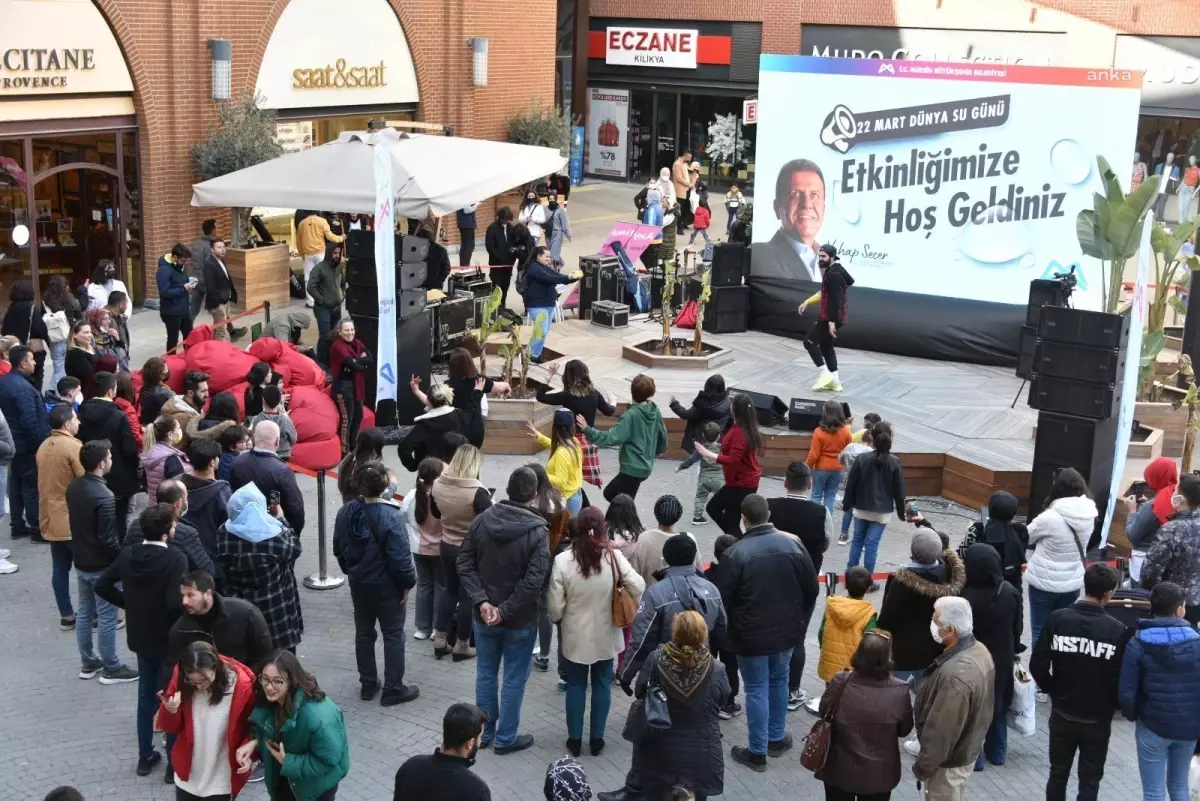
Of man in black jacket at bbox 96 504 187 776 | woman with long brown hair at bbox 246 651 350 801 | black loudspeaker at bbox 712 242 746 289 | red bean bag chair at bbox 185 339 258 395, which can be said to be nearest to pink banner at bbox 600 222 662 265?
black loudspeaker at bbox 712 242 746 289

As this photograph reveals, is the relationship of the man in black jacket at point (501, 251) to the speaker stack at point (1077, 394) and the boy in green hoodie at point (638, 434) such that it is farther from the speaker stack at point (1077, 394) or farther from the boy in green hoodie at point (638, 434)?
the speaker stack at point (1077, 394)

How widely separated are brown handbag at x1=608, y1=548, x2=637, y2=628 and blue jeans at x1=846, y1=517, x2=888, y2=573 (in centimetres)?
323

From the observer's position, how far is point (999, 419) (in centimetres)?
1434

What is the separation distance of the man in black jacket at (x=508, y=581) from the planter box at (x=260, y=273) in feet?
40.6

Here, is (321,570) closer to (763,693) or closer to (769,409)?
(763,693)

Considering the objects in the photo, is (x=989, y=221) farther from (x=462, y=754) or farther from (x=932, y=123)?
(x=462, y=754)

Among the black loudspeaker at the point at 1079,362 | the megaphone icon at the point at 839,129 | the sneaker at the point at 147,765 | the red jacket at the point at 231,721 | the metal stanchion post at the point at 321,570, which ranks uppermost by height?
the megaphone icon at the point at 839,129

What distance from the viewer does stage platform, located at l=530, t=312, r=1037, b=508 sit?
12.9 metres

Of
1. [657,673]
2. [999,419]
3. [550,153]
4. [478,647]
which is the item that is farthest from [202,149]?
[657,673]

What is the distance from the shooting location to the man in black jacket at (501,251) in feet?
60.9

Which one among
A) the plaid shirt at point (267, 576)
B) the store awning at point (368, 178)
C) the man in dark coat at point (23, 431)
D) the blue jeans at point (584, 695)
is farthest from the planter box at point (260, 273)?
the blue jeans at point (584, 695)

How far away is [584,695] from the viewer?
25.8ft

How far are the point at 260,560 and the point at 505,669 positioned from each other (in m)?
1.49

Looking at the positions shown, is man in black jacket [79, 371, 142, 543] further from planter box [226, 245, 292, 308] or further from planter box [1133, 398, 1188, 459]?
planter box [1133, 398, 1188, 459]
